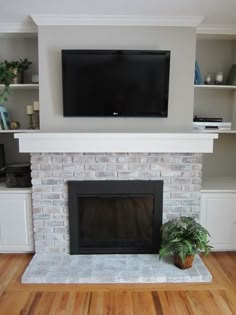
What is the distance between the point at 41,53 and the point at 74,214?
5.06ft

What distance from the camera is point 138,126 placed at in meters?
2.66

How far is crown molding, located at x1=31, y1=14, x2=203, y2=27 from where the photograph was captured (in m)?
2.45

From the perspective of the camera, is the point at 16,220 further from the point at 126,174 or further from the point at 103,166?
the point at 126,174

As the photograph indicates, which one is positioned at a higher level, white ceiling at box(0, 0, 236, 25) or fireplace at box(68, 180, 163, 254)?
white ceiling at box(0, 0, 236, 25)

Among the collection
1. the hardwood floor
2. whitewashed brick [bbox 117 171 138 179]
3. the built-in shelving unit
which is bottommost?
the hardwood floor

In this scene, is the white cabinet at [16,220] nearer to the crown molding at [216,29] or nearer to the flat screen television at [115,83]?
the flat screen television at [115,83]

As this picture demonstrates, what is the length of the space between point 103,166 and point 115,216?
1.79ft

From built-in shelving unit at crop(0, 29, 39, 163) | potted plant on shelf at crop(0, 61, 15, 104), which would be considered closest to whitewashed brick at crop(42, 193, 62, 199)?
built-in shelving unit at crop(0, 29, 39, 163)

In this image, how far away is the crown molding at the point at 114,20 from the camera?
2454 millimetres

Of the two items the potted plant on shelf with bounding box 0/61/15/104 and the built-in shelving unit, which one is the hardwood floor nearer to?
the built-in shelving unit

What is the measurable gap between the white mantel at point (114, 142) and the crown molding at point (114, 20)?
1034 millimetres

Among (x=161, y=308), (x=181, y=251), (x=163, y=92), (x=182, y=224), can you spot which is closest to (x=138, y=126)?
(x=163, y=92)

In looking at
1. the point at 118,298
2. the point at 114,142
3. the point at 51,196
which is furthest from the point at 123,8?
the point at 118,298

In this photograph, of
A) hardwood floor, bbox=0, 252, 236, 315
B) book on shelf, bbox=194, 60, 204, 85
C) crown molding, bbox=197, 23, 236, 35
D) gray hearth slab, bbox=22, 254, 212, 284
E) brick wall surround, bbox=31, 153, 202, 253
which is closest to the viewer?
hardwood floor, bbox=0, 252, 236, 315
